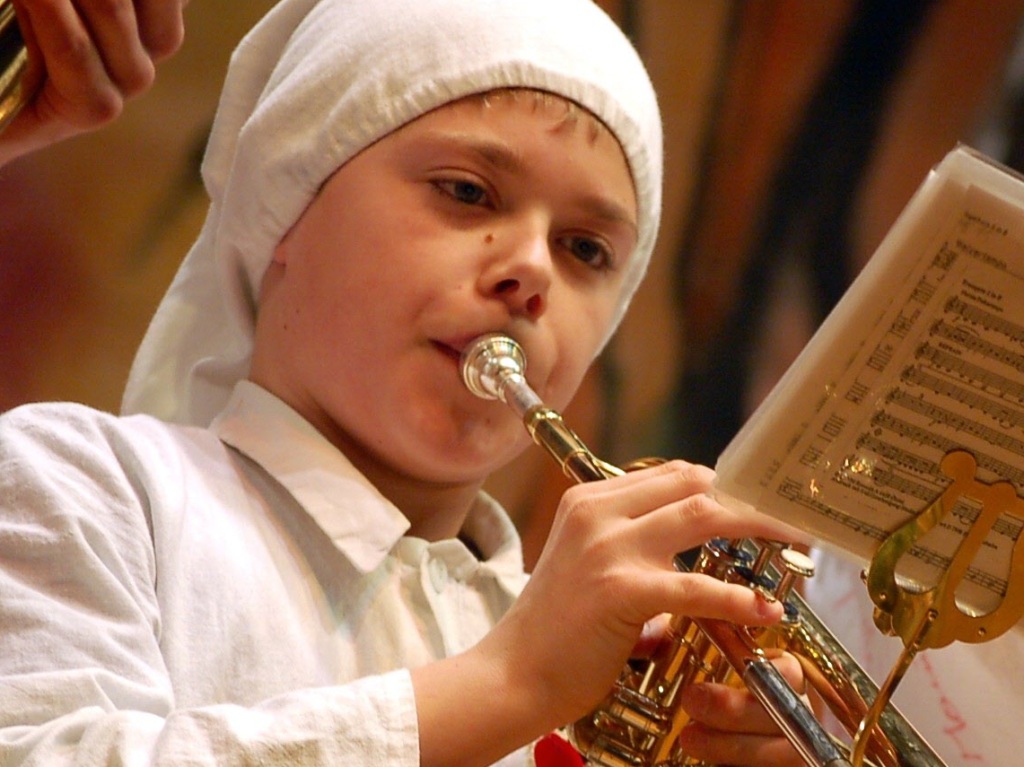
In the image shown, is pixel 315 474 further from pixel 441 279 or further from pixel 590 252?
pixel 590 252

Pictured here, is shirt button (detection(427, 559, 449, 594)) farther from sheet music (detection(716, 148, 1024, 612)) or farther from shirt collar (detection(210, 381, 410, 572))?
sheet music (detection(716, 148, 1024, 612))

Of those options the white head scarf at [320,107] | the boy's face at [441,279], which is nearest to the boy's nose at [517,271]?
the boy's face at [441,279]

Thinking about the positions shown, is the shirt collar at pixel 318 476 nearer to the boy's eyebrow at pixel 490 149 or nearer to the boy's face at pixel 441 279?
the boy's face at pixel 441 279

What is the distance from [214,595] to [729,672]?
1.19 ft

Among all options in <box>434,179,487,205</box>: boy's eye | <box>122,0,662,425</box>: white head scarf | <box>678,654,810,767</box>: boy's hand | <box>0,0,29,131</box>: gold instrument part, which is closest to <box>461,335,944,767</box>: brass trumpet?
<box>678,654,810,767</box>: boy's hand

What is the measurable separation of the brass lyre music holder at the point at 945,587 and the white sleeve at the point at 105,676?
27 cm

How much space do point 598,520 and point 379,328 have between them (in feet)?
1.03

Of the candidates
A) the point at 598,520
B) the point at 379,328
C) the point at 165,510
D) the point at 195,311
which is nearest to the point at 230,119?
the point at 195,311

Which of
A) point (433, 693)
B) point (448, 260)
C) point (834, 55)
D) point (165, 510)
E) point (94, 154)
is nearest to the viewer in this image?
point (433, 693)

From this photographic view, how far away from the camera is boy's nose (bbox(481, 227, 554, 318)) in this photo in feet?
3.17

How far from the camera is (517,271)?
3.17 ft

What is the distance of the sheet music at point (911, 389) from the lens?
1.87ft

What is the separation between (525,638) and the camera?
0.73 metres

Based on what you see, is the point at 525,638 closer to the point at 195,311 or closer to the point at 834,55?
the point at 195,311
